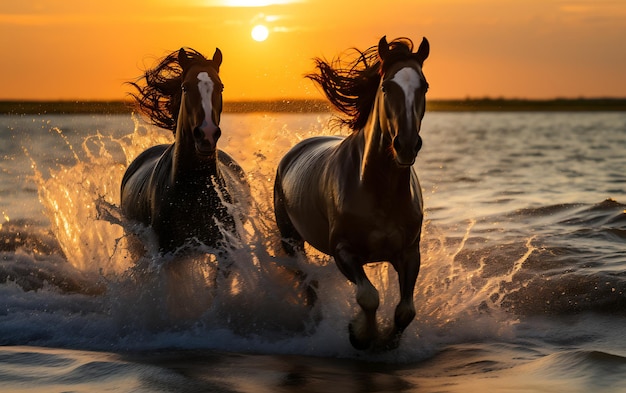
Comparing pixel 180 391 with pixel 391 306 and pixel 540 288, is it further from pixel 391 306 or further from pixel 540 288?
pixel 540 288

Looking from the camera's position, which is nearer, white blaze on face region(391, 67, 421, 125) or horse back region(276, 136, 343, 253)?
white blaze on face region(391, 67, 421, 125)

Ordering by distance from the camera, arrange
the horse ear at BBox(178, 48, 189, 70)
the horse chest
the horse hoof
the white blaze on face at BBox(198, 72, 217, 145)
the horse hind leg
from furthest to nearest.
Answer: the horse hind leg < the horse ear at BBox(178, 48, 189, 70) < the white blaze on face at BBox(198, 72, 217, 145) < the horse hoof < the horse chest

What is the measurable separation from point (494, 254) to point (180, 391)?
5031 mm

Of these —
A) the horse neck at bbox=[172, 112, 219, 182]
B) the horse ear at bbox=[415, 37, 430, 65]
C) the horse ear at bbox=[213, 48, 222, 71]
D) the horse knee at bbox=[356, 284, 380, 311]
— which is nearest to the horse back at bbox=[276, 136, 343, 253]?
the horse neck at bbox=[172, 112, 219, 182]

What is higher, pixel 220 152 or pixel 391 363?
pixel 220 152

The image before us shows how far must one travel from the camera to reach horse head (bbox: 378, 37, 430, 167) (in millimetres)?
5406

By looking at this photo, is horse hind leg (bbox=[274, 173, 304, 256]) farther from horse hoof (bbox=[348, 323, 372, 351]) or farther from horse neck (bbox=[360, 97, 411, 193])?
horse neck (bbox=[360, 97, 411, 193])

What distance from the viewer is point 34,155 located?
26406mm

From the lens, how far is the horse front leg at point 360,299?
6055 mm

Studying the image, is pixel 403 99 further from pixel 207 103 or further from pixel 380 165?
pixel 207 103

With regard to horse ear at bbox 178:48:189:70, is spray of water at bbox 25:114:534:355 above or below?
below

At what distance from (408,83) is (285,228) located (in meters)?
2.57

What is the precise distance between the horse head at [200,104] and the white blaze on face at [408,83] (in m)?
1.68

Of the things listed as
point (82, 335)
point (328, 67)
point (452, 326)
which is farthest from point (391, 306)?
point (82, 335)
